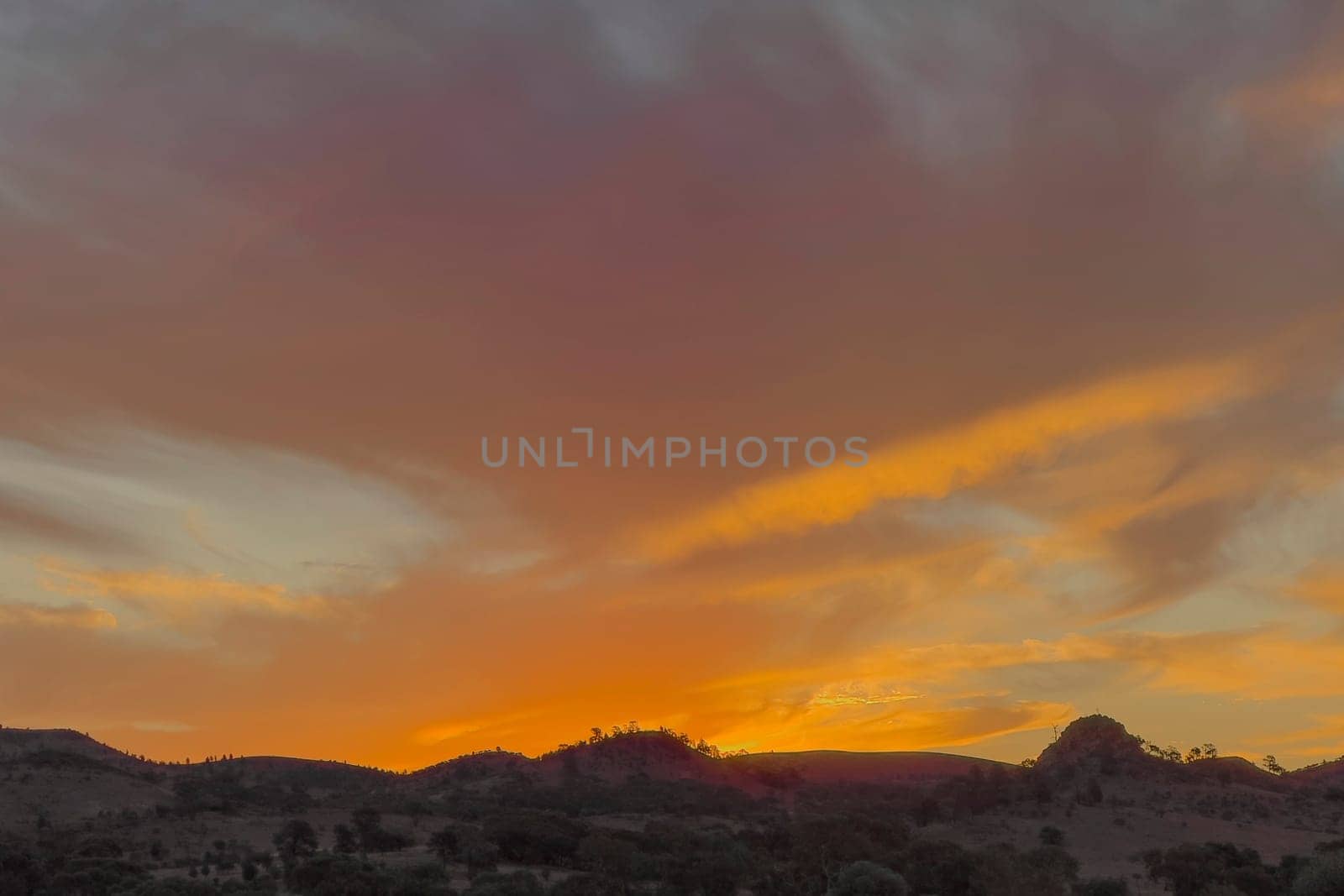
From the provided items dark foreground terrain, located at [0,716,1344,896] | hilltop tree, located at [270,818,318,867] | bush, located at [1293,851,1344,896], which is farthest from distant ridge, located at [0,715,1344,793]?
bush, located at [1293,851,1344,896]

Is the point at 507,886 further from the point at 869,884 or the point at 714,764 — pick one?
the point at 714,764

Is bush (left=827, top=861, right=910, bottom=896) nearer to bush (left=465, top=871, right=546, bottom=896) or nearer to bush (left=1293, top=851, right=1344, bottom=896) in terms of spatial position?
bush (left=465, top=871, right=546, bottom=896)

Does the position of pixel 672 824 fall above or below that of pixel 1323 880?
above

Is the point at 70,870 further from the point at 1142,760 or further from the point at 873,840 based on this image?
the point at 1142,760

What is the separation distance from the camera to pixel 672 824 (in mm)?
101000

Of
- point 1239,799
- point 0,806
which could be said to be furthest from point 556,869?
point 1239,799

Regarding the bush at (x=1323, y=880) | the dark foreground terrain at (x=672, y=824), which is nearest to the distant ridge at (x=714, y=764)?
the dark foreground terrain at (x=672, y=824)

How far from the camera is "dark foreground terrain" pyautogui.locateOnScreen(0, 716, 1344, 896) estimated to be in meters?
62.7

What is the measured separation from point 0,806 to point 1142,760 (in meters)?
123

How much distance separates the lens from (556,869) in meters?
76.6

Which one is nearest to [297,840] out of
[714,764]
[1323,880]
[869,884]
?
[869,884]

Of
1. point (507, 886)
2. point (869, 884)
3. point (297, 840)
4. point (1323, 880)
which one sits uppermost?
point (297, 840)

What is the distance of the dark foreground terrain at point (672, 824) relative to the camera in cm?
6272

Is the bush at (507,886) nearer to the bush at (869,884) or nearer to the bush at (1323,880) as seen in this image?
the bush at (869,884)
